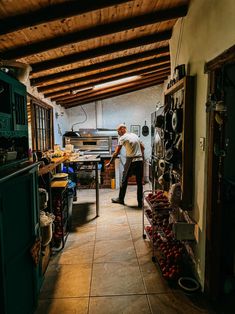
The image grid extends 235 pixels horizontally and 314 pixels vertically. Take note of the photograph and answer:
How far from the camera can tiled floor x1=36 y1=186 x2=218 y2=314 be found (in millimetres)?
2070

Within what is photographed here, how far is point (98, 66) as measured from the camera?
3826 mm

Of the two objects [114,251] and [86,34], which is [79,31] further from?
[114,251]

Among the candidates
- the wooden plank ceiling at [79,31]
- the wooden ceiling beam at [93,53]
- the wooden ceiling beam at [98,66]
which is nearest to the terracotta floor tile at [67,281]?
the wooden plank ceiling at [79,31]

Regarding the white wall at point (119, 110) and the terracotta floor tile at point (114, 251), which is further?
the white wall at point (119, 110)

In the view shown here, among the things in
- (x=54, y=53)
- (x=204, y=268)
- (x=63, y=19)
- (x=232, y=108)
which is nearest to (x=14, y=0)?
(x=63, y=19)

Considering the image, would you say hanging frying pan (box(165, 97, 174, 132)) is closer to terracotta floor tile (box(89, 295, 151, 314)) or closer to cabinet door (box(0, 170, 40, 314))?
cabinet door (box(0, 170, 40, 314))

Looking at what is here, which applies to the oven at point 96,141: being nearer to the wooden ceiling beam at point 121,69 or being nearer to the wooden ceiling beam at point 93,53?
the wooden ceiling beam at point 121,69

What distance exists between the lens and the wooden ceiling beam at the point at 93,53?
3.15 meters

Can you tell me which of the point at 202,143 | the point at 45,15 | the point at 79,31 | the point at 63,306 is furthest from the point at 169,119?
the point at 63,306

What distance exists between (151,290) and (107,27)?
2745mm

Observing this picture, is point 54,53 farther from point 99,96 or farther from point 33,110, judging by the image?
point 99,96

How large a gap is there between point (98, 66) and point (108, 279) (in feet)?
10.0

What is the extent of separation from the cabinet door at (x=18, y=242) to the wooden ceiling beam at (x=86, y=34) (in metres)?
1.42

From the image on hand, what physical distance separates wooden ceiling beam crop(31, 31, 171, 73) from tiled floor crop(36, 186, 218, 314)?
7.99ft
